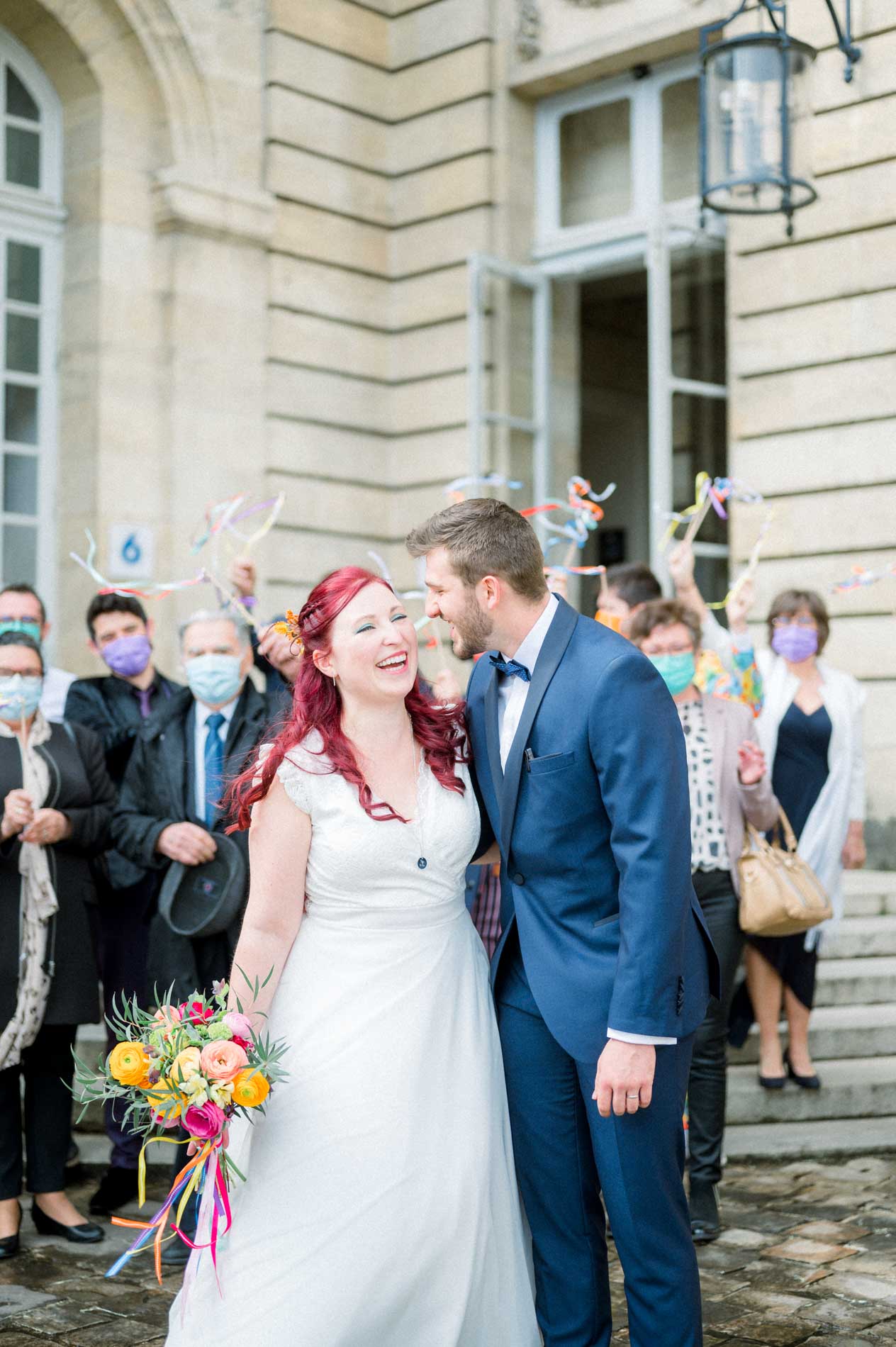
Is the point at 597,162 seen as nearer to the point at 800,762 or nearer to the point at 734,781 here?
the point at 800,762

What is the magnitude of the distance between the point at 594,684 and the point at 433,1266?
44.6 inches

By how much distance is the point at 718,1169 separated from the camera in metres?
4.59

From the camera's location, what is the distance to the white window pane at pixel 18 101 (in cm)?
933

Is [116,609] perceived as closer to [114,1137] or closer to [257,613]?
[114,1137]

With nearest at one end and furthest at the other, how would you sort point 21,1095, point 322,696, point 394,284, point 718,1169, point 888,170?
1. point 322,696
2. point 718,1169
3. point 21,1095
4. point 888,170
5. point 394,284

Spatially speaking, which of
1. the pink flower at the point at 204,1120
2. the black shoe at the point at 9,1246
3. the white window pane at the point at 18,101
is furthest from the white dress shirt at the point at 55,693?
the white window pane at the point at 18,101

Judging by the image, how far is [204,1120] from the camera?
2.77 metres

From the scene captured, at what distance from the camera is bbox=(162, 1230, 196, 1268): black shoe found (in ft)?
14.3

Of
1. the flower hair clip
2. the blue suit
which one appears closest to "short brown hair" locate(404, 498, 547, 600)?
the blue suit

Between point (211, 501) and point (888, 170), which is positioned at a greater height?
point (888, 170)

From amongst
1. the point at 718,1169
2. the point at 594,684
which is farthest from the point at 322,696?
the point at 718,1169

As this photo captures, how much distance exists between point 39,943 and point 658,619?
213 centimetres

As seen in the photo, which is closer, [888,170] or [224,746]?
[224,746]

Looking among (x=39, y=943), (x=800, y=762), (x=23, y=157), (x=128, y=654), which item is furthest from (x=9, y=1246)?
(x=23, y=157)
